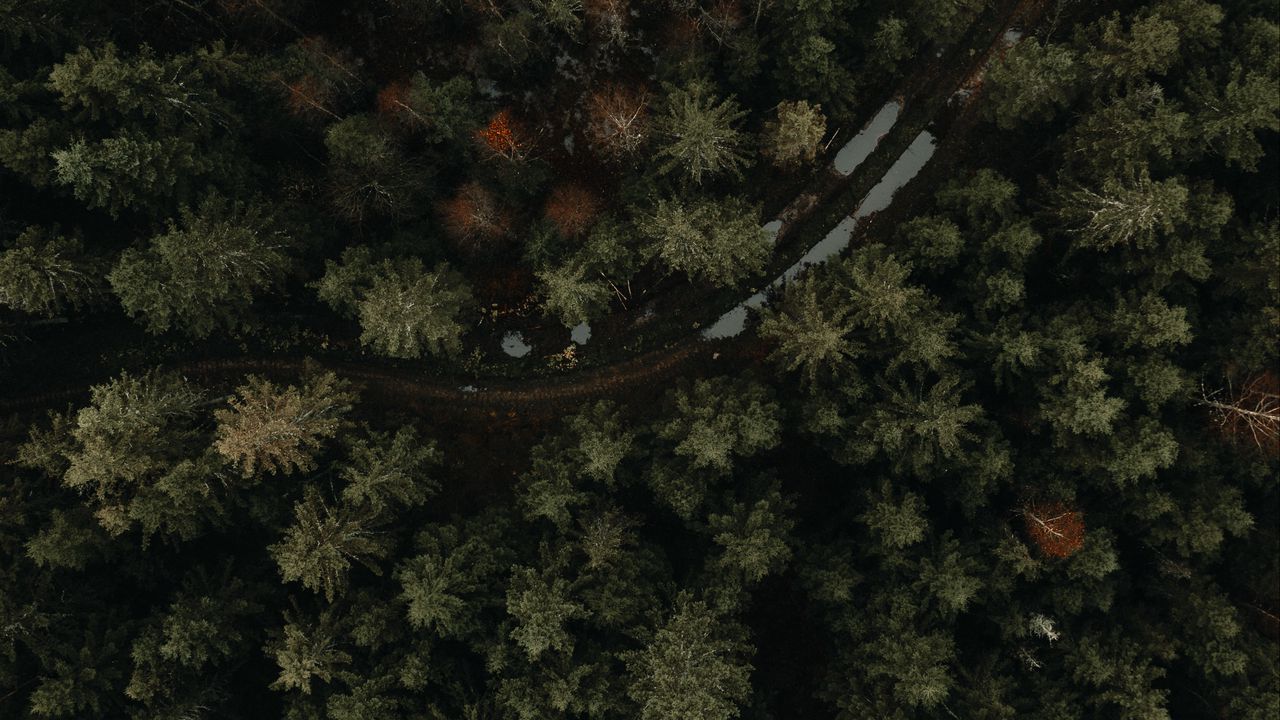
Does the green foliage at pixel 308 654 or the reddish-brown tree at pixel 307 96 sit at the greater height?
the reddish-brown tree at pixel 307 96

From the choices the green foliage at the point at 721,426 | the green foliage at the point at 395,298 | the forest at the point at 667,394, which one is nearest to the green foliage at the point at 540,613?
the forest at the point at 667,394

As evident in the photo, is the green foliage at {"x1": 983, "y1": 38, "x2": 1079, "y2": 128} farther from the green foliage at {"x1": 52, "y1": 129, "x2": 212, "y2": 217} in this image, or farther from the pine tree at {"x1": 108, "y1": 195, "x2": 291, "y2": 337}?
the green foliage at {"x1": 52, "y1": 129, "x2": 212, "y2": 217}

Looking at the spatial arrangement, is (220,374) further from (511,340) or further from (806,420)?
(806,420)

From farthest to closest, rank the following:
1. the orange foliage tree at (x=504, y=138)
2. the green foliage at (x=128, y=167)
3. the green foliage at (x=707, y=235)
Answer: the orange foliage tree at (x=504, y=138)
the green foliage at (x=707, y=235)
the green foliage at (x=128, y=167)

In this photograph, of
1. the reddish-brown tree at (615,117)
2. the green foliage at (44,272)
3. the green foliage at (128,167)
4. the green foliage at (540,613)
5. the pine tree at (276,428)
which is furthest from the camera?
the reddish-brown tree at (615,117)

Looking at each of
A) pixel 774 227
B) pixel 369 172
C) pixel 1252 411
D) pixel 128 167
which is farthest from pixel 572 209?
pixel 1252 411

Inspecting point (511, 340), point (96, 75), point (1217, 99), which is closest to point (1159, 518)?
point (1217, 99)

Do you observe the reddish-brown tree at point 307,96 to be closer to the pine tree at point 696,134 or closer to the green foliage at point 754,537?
the pine tree at point 696,134
